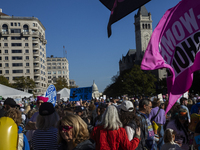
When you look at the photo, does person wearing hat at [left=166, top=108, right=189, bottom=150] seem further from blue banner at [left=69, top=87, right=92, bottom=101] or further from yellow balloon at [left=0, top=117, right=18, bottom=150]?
blue banner at [left=69, top=87, right=92, bottom=101]

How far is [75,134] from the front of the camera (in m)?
3.21

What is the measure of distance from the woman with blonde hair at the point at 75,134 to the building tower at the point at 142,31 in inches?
4759

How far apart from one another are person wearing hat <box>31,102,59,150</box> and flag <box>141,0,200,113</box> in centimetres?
157

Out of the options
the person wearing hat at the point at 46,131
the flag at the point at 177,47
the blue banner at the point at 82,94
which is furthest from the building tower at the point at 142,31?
the person wearing hat at the point at 46,131

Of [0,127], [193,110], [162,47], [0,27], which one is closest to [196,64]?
[162,47]

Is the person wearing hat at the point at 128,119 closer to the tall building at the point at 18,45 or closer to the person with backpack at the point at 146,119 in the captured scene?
the person with backpack at the point at 146,119

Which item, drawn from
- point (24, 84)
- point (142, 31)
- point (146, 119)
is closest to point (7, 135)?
point (146, 119)

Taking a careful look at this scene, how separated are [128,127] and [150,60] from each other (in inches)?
43.1

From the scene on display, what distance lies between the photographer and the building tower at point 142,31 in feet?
402

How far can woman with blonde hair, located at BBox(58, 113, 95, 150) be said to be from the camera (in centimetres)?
318

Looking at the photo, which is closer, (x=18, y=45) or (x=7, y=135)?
(x=7, y=135)

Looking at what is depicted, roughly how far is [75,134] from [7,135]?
0.74 m

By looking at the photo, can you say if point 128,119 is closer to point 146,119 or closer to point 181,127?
point 146,119

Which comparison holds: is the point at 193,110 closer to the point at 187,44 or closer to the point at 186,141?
the point at 186,141
